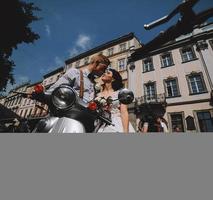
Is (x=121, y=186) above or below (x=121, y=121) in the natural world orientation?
below

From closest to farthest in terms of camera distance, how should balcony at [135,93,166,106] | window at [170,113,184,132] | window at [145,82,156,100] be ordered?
window at [170,113,184,132] < balcony at [135,93,166,106] < window at [145,82,156,100]

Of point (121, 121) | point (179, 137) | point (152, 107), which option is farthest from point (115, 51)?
point (179, 137)

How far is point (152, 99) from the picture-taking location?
284 inches

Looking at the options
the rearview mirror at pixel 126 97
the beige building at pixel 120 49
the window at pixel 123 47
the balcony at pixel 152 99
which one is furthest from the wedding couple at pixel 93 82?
the window at pixel 123 47

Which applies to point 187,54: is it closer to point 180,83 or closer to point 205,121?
point 180,83

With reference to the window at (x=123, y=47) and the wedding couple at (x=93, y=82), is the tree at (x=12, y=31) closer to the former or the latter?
the wedding couple at (x=93, y=82)

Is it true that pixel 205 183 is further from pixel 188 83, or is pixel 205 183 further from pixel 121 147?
pixel 188 83

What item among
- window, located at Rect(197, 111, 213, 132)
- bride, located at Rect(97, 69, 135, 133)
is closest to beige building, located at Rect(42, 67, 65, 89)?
window, located at Rect(197, 111, 213, 132)

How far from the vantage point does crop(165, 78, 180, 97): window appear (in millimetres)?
6886

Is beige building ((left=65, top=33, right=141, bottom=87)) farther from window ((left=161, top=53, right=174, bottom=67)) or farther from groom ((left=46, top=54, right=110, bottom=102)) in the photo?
groom ((left=46, top=54, right=110, bottom=102))

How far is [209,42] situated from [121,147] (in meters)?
8.53

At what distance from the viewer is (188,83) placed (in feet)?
21.7

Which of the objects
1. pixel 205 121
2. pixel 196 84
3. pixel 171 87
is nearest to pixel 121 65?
pixel 171 87

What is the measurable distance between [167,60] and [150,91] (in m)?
1.85
